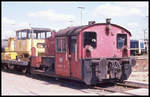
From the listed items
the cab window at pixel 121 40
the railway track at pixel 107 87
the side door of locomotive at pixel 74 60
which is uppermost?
the cab window at pixel 121 40

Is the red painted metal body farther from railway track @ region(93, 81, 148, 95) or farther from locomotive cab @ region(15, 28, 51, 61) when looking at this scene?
locomotive cab @ region(15, 28, 51, 61)

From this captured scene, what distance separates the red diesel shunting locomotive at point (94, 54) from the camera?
10.2m

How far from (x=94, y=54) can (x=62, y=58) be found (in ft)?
4.87

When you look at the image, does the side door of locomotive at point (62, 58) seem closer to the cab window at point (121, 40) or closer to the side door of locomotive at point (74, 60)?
the side door of locomotive at point (74, 60)

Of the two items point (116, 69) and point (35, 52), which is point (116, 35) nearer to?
point (116, 69)

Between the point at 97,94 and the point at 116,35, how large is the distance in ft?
11.2

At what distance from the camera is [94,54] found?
1088 centimetres

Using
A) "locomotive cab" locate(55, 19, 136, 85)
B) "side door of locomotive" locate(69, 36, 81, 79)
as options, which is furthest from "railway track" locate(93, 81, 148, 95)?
"side door of locomotive" locate(69, 36, 81, 79)

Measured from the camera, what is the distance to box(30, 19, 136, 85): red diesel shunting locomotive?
33.6ft

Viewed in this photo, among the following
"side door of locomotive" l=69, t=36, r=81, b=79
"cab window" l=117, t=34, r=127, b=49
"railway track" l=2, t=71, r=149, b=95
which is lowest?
"railway track" l=2, t=71, r=149, b=95

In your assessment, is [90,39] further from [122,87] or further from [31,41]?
[31,41]

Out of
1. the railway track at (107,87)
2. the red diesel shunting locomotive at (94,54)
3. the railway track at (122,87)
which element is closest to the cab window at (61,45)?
the red diesel shunting locomotive at (94,54)

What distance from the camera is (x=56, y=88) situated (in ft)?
34.6

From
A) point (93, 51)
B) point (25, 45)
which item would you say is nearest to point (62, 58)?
point (93, 51)
